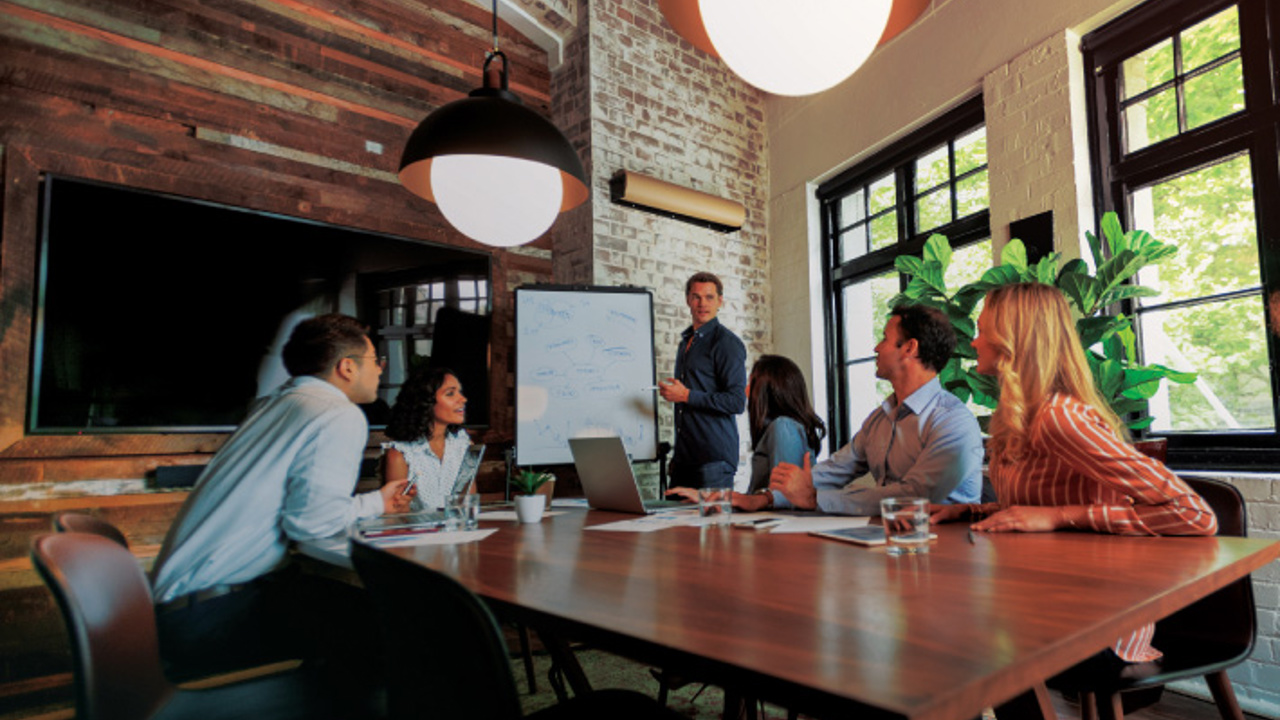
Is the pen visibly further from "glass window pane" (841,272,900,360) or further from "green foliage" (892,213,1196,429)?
"glass window pane" (841,272,900,360)

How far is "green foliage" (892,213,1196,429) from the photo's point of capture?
8.43ft

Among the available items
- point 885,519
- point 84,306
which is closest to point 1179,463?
point 885,519

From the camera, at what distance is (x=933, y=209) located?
4.32 metres

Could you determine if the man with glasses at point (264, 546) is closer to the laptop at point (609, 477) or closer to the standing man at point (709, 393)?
the laptop at point (609, 477)

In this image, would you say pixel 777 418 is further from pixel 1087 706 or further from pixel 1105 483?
pixel 1087 706

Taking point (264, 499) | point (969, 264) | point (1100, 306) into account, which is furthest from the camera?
point (969, 264)

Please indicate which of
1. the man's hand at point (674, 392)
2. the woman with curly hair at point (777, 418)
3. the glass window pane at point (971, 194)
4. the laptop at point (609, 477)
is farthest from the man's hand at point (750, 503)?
the glass window pane at point (971, 194)

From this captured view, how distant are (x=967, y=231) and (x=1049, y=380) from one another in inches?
102

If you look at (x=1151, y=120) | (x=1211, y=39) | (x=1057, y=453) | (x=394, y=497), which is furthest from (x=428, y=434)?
(x=1211, y=39)

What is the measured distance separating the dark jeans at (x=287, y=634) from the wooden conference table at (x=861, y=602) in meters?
0.28

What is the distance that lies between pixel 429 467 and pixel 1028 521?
2239 mm

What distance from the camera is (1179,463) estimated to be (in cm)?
296

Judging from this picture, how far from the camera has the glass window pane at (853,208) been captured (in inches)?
191

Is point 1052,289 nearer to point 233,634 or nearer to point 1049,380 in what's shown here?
point 1049,380
